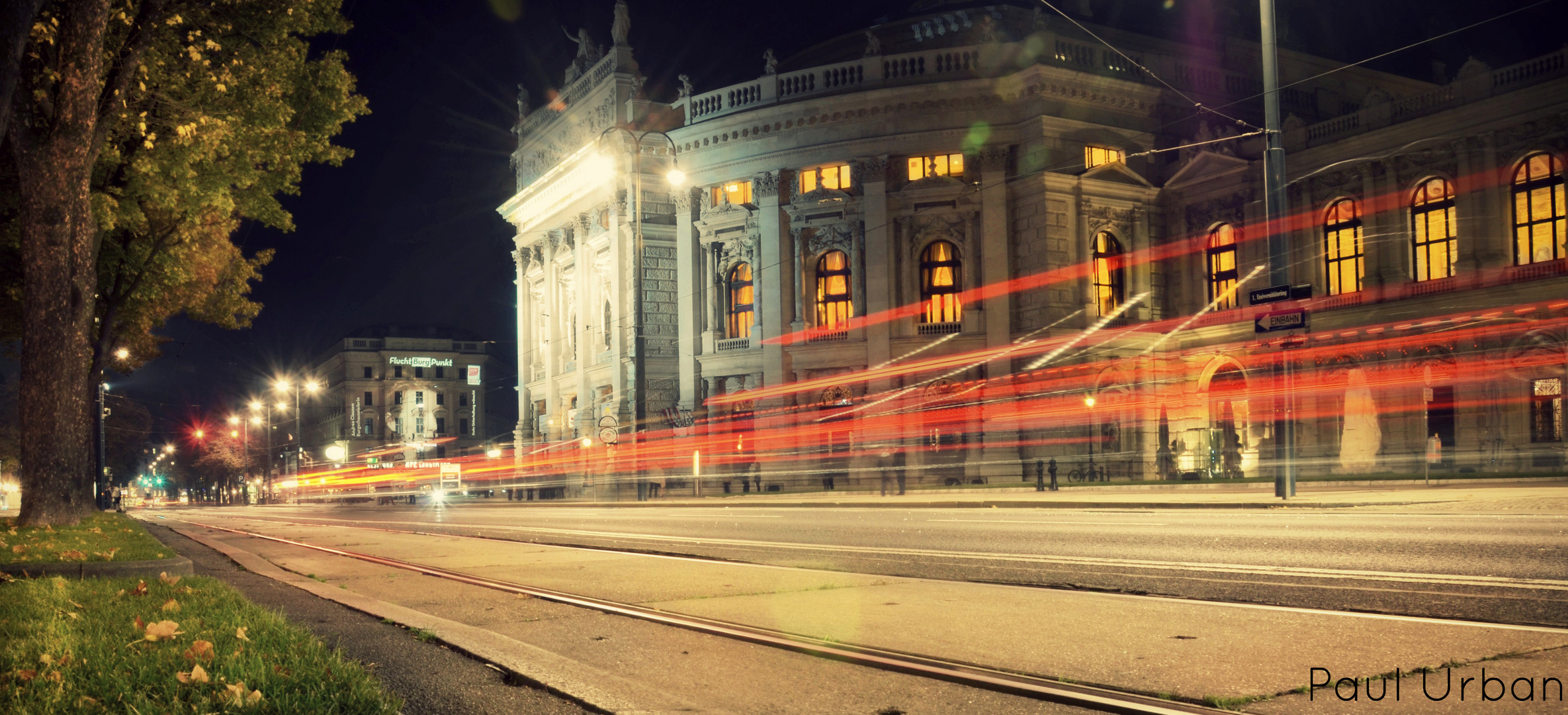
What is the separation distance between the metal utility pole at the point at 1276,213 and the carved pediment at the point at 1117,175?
24150 millimetres

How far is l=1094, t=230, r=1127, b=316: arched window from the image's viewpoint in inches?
1827

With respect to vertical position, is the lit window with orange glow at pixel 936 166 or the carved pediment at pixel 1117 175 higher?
the lit window with orange glow at pixel 936 166

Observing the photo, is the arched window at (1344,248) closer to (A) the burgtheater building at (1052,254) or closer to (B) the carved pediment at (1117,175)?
(A) the burgtheater building at (1052,254)

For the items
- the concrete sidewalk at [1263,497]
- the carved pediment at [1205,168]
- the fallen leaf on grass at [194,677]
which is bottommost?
the concrete sidewalk at [1263,497]

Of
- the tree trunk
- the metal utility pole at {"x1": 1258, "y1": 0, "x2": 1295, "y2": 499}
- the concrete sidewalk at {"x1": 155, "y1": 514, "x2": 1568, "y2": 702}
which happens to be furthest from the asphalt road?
the tree trunk

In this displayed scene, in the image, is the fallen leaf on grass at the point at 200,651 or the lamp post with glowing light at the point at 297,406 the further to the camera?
the lamp post with glowing light at the point at 297,406

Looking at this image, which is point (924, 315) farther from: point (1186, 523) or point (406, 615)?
point (406, 615)

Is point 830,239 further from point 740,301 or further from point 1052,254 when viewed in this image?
point 1052,254

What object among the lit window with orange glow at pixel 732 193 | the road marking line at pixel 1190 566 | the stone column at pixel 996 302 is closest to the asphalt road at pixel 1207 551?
the road marking line at pixel 1190 566

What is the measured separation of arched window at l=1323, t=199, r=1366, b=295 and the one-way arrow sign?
2237 cm

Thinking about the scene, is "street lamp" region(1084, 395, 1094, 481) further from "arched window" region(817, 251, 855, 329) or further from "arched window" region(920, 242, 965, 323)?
"arched window" region(817, 251, 855, 329)

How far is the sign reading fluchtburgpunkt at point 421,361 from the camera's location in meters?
121

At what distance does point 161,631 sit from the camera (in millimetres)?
5781

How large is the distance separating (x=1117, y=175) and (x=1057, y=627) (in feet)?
139
